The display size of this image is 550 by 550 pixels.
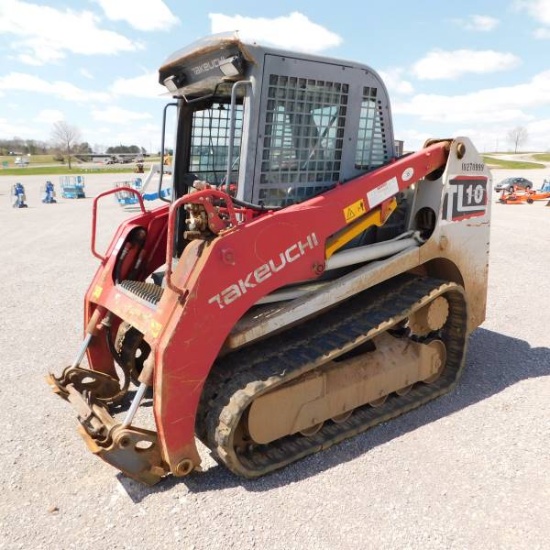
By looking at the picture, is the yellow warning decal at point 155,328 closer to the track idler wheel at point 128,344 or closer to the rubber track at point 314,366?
the rubber track at point 314,366

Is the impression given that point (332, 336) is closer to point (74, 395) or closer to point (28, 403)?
Answer: point (74, 395)

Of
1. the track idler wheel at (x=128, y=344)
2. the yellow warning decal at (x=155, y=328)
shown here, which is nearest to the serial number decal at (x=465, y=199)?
the yellow warning decal at (x=155, y=328)

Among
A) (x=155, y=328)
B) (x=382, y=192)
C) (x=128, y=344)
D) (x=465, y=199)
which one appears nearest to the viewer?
(x=155, y=328)

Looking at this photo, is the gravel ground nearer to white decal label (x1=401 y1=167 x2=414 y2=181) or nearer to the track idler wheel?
the track idler wheel

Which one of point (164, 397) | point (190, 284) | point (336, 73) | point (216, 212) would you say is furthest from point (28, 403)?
point (336, 73)

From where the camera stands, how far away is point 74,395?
3.73 meters

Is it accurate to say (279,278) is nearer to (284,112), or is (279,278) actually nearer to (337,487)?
(284,112)

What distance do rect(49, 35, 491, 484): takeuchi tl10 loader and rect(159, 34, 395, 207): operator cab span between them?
0.01 m

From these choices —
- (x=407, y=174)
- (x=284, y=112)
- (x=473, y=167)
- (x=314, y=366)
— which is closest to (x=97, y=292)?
(x=314, y=366)

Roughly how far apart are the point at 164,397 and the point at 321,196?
5.52 feet

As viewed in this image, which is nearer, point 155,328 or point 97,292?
point 155,328

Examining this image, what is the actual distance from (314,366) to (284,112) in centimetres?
175

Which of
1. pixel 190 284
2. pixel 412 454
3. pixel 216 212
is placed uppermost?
pixel 216 212

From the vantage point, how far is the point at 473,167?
14.8ft
